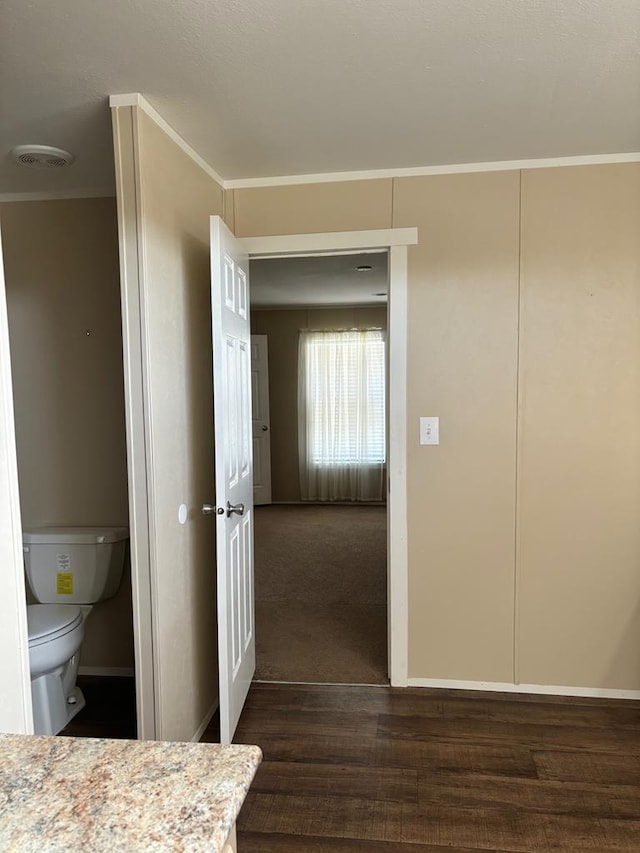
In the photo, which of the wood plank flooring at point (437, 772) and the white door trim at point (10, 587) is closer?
the white door trim at point (10, 587)

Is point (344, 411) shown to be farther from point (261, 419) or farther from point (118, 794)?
point (118, 794)

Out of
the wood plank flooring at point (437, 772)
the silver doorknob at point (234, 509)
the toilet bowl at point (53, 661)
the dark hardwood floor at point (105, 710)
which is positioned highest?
the silver doorknob at point (234, 509)

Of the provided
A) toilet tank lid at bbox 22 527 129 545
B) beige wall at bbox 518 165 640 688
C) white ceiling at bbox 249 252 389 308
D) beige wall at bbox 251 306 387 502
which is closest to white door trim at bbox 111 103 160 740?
toilet tank lid at bbox 22 527 129 545

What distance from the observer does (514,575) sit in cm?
261

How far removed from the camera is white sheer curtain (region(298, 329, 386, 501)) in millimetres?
6496

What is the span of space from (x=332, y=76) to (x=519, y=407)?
1.53 meters

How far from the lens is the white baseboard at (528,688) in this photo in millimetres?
2568

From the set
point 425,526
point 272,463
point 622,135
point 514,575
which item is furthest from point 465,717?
point 272,463

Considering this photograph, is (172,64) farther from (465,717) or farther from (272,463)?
(272,463)

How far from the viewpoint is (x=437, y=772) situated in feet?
6.81

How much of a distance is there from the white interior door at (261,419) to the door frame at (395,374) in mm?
3965

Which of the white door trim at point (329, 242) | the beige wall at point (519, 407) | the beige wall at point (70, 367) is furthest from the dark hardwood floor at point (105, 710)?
the white door trim at point (329, 242)

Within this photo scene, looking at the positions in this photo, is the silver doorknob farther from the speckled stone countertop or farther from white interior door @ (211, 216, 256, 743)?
the speckled stone countertop

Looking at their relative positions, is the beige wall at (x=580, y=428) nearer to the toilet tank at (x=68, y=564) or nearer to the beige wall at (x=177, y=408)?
the beige wall at (x=177, y=408)
